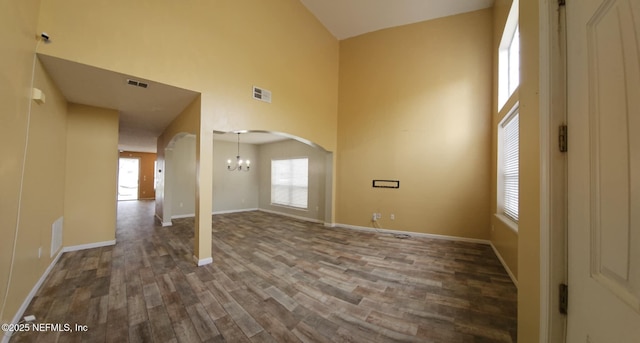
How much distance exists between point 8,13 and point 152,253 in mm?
3400

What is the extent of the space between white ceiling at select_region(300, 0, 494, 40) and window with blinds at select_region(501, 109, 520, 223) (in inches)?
112

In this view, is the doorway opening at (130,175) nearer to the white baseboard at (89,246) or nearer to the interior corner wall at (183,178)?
the interior corner wall at (183,178)

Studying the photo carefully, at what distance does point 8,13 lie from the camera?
160 centimetres

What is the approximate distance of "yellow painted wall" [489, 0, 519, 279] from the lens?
2959 mm

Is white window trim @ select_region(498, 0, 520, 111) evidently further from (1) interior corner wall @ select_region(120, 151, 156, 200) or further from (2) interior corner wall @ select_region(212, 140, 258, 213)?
(1) interior corner wall @ select_region(120, 151, 156, 200)

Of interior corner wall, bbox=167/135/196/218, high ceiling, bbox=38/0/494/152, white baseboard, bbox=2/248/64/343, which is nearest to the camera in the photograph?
white baseboard, bbox=2/248/64/343

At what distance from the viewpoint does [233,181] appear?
812 centimetres

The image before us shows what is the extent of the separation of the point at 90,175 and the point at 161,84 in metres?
2.71

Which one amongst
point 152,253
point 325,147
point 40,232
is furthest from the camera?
point 325,147

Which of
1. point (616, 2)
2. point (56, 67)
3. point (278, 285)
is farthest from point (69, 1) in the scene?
point (616, 2)

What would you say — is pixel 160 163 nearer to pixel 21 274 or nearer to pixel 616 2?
pixel 21 274

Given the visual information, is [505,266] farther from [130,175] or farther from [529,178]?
[130,175]

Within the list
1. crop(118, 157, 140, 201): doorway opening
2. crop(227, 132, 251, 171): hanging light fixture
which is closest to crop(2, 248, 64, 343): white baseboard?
crop(227, 132, 251, 171): hanging light fixture

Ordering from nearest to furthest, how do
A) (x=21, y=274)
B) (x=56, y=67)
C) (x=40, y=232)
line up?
(x=21, y=274) → (x=56, y=67) → (x=40, y=232)
